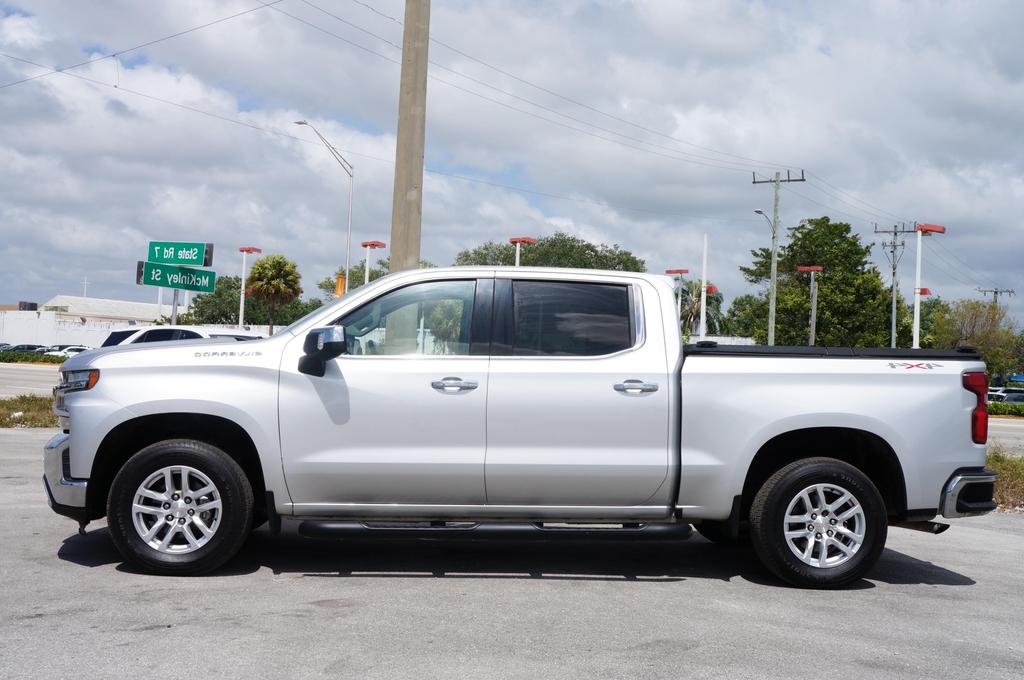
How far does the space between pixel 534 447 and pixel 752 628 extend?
64.1 inches

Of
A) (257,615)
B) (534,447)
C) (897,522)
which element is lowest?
(257,615)

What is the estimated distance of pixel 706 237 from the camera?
62.1 meters

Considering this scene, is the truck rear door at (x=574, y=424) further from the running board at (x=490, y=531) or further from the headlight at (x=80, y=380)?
the headlight at (x=80, y=380)

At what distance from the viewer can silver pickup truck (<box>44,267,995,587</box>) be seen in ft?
19.3

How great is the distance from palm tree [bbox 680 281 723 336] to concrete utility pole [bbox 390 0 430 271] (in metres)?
85.0

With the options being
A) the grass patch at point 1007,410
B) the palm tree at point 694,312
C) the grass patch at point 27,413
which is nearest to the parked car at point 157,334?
the grass patch at point 27,413

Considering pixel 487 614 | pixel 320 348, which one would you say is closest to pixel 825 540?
pixel 487 614


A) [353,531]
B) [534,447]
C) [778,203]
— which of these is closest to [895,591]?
[534,447]

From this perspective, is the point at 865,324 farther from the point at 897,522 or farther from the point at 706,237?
the point at 897,522

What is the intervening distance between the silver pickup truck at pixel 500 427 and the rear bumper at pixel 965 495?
14mm

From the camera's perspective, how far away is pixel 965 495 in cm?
610

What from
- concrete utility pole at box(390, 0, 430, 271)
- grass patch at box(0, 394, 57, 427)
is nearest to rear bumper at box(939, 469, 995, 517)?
concrete utility pole at box(390, 0, 430, 271)

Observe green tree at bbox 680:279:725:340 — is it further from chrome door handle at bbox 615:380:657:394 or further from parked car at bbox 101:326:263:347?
chrome door handle at bbox 615:380:657:394

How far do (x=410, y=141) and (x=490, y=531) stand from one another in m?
7.30
